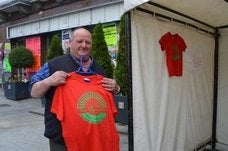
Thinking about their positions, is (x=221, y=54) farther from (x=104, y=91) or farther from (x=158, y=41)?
(x=104, y=91)

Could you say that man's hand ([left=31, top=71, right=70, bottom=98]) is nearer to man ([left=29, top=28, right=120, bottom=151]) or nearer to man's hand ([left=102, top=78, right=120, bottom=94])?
man ([left=29, top=28, right=120, bottom=151])

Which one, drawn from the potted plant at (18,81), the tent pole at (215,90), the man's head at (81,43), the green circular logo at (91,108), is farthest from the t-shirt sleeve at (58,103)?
the potted plant at (18,81)

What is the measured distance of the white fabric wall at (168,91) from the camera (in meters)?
4.37

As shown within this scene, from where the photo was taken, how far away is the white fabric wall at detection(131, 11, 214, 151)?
14.3 ft

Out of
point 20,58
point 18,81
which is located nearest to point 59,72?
point 18,81

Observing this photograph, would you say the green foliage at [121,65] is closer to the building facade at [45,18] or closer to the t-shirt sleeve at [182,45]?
the building facade at [45,18]

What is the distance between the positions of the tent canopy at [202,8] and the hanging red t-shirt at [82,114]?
1.07m

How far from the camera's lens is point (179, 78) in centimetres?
536

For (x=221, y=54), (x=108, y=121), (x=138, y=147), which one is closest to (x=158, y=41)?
(x=138, y=147)

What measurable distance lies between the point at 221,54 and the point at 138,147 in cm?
282

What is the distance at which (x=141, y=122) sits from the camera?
4.39 m

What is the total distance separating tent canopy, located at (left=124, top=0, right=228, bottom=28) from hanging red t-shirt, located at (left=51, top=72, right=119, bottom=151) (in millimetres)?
1074

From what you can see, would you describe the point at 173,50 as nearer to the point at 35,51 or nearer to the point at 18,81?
the point at 18,81

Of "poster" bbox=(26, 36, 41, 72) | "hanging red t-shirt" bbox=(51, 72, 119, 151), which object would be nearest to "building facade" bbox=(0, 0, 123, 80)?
"poster" bbox=(26, 36, 41, 72)
